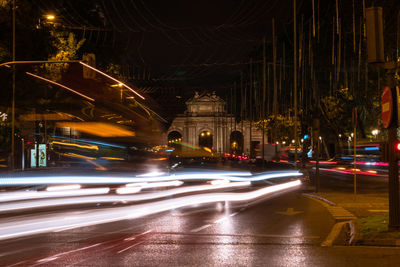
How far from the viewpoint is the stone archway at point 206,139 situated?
10831 cm

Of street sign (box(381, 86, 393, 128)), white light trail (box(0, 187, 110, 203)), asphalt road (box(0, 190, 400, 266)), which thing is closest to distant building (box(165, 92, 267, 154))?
white light trail (box(0, 187, 110, 203))

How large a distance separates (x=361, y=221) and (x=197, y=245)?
14.6 ft

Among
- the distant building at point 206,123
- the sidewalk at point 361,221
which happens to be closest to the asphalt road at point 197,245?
the sidewalk at point 361,221

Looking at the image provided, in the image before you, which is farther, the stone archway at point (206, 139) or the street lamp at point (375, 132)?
the stone archway at point (206, 139)

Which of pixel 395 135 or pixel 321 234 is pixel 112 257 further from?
pixel 395 135

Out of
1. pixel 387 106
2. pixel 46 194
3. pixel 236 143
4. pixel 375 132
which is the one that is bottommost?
pixel 46 194

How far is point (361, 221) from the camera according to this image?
1120 cm

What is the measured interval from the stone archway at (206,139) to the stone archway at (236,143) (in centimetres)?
489

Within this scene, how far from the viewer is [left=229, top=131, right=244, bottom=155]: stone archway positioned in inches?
4262

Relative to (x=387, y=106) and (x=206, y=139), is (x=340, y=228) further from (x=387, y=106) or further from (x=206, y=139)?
(x=206, y=139)

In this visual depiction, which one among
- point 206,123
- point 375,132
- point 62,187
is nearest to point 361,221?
point 62,187

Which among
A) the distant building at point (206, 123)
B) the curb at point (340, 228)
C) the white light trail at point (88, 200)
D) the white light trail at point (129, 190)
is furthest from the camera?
the distant building at point (206, 123)

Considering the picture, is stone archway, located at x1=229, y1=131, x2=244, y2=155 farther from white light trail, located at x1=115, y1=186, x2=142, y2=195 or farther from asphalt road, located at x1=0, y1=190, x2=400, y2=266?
asphalt road, located at x1=0, y1=190, x2=400, y2=266

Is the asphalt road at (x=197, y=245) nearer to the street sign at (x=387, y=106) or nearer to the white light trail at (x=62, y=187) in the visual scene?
the street sign at (x=387, y=106)
